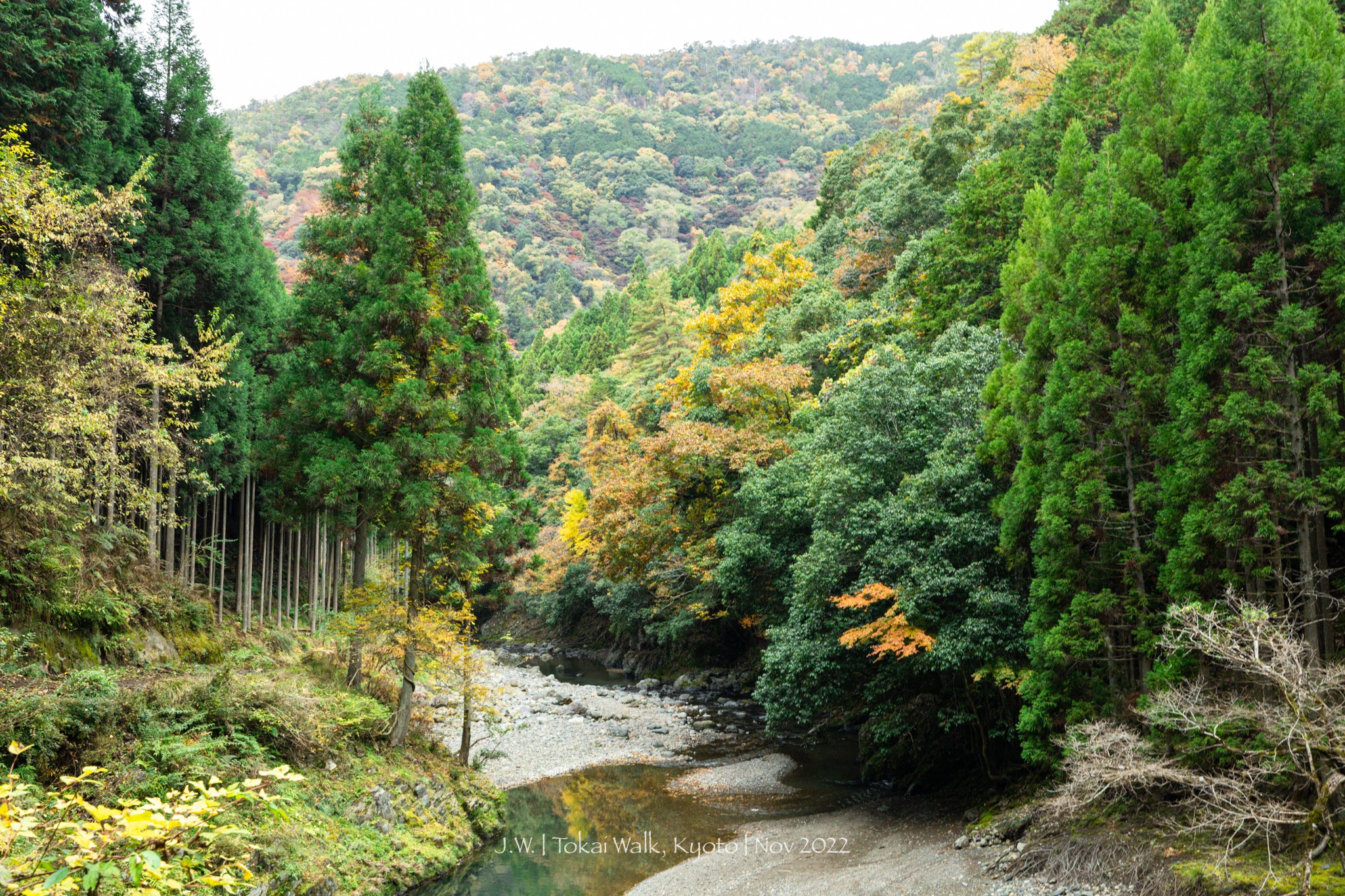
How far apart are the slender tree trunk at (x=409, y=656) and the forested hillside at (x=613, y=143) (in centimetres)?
6196

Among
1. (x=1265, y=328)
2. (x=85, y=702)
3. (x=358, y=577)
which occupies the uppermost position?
(x=1265, y=328)

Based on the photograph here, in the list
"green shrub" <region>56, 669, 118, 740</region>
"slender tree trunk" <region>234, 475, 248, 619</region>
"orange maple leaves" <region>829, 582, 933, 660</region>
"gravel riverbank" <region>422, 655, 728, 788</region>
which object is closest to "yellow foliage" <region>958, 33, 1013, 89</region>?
"gravel riverbank" <region>422, 655, 728, 788</region>

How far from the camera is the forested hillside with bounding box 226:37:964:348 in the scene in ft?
299

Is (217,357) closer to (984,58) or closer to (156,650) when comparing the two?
(156,650)

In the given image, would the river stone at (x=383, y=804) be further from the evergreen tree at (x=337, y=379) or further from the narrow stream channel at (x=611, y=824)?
the evergreen tree at (x=337, y=379)

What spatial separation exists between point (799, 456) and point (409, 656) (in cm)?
861

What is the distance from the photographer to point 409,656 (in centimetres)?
1363

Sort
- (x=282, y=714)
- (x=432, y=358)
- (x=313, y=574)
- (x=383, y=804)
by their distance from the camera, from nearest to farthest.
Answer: (x=282, y=714)
(x=383, y=804)
(x=432, y=358)
(x=313, y=574)

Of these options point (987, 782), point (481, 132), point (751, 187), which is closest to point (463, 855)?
point (987, 782)

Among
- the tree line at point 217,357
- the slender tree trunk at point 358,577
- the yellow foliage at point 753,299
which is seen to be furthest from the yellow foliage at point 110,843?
the yellow foliage at point 753,299

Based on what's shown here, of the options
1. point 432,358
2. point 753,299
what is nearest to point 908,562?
point 432,358

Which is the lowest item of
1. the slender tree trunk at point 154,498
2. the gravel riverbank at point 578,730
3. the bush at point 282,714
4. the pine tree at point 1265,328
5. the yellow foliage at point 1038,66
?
the gravel riverbank at point 578,730

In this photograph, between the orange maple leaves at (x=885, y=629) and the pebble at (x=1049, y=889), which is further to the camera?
the orange maple leaves at (x=885, y=629)

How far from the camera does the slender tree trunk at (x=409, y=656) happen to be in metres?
13.4
